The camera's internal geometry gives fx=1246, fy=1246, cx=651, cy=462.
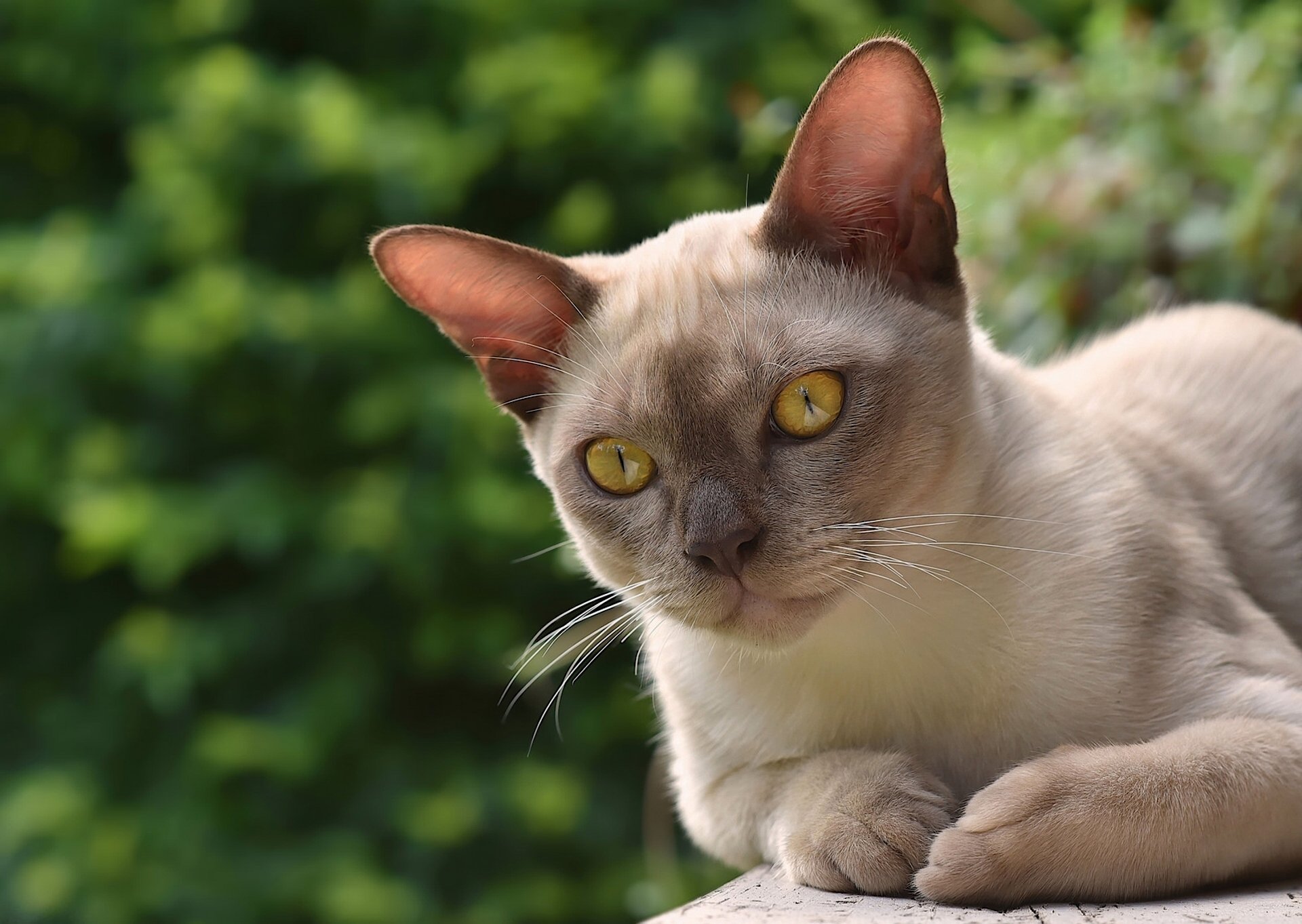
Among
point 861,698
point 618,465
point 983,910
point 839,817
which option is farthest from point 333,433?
point 983,910

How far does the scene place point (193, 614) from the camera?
3.14m

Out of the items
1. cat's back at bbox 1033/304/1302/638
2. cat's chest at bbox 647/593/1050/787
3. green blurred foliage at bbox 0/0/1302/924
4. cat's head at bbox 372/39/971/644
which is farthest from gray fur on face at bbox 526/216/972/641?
green blurred foliage at bbox 0/0/1302/924

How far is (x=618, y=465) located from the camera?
55.0 inches

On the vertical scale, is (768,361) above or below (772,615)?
above

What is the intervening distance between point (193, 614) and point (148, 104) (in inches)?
51.0

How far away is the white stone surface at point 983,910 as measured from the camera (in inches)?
42.5

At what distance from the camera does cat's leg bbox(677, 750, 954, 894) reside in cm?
121

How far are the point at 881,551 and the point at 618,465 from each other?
0.30m

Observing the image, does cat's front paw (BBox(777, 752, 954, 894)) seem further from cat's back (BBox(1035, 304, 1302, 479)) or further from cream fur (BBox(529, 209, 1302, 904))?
cat's back (BBox(1035, 304, 1302, 479))

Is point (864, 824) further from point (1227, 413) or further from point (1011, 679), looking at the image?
point (1227, 413)

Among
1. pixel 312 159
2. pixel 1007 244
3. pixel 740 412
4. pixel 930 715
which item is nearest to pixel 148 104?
pixel 312 159

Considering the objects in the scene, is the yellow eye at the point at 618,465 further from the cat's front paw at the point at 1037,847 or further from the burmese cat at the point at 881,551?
the cat's front paw at the point at 1037,847

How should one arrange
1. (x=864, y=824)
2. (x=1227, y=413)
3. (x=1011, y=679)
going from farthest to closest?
(x=1227, y=413) < (x=1011, y=679) < (x=864, y=824)

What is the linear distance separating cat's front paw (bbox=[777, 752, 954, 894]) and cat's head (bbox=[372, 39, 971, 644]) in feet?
0.54
